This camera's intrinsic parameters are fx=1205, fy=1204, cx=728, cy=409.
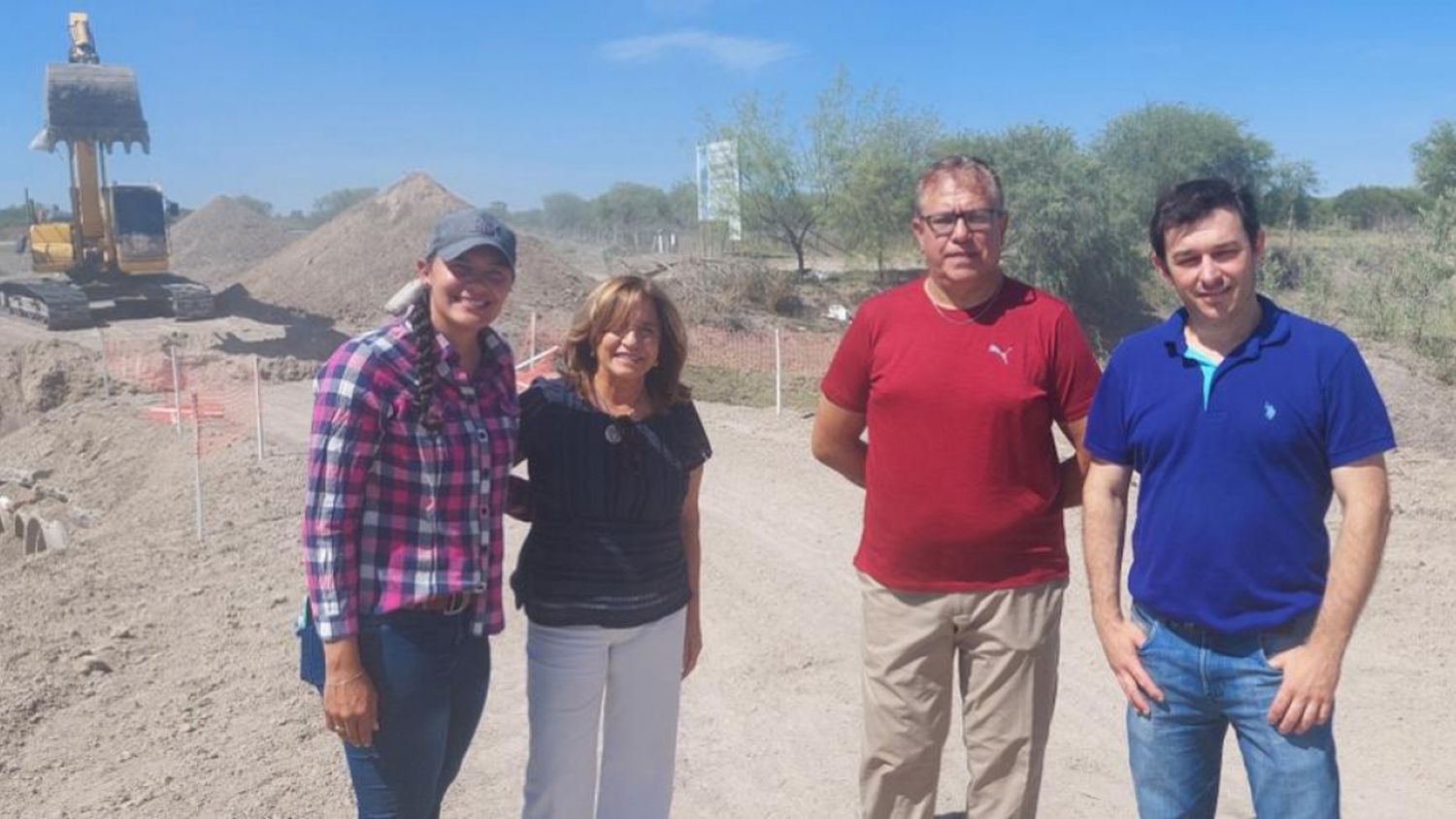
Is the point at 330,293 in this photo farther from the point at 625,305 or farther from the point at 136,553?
the point at 625,305

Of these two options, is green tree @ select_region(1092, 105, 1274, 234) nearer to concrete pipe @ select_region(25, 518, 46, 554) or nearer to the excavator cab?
the excavator cab

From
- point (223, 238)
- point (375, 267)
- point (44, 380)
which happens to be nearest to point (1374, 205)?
point (375, 267)

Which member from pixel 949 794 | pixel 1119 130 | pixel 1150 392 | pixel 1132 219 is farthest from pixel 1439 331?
pixel 1119 130

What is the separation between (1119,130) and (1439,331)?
24921mm

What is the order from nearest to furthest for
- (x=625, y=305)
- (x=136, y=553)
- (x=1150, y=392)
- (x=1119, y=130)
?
1. (x=1150, y=392)
2. (x=625, y=305)
3. (x=136, y=553)
4. (x=1119, y=130)

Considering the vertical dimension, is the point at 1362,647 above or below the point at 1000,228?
→ below

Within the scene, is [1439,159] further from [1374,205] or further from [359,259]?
[359,259]

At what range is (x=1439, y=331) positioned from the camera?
16391mm

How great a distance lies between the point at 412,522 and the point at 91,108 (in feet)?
79.5

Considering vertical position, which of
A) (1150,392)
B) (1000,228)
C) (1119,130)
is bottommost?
(1150,392)

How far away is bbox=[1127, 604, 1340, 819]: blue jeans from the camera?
8.11 feet

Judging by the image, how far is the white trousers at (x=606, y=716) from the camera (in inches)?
119

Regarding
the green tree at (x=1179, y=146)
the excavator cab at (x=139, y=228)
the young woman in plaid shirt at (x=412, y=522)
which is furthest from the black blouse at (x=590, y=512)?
the green tree at (x=1179, y=146)

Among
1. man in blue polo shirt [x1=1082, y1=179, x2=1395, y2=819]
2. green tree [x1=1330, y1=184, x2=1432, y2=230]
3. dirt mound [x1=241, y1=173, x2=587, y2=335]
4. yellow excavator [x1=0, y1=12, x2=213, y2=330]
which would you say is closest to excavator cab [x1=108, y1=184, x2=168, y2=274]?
yellow excavator [x1=0, y1=12, x2=213, y2=330]
